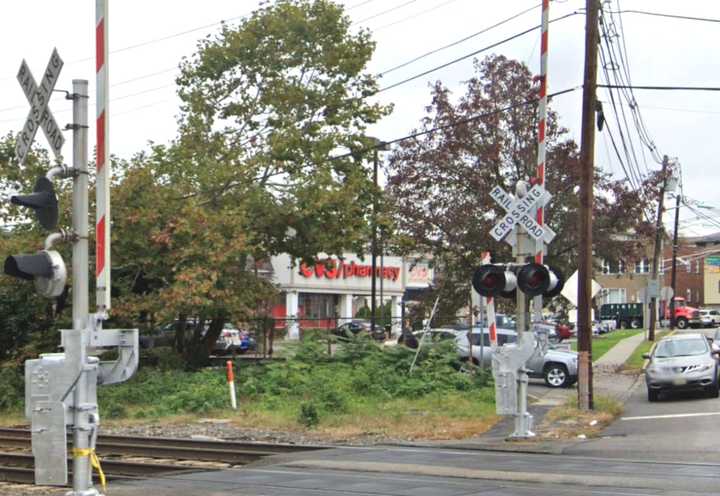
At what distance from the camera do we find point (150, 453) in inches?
606

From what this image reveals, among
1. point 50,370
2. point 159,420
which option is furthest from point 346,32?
point 50,370

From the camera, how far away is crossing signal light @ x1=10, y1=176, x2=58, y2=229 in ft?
26.3

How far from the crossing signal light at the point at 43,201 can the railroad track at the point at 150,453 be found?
5937 mm

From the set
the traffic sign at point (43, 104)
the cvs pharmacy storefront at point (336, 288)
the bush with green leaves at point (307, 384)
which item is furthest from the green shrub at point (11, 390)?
the cvs pharmacy storefront at point (336, 288)

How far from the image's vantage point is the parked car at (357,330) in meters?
30.0

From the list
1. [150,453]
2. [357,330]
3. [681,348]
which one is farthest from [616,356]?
[150,453]

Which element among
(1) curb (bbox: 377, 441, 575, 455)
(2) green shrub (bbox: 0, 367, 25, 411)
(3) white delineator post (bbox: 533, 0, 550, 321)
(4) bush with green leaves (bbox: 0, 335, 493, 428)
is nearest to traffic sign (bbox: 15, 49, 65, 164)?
(1) curb (bbox: 377, 441, 575, 455)

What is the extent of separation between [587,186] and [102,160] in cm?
1428

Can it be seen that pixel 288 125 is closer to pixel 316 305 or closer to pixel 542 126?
pixel 542 126

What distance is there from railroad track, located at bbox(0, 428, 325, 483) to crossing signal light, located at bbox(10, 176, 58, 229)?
594 centimetres

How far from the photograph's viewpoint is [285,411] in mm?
21359

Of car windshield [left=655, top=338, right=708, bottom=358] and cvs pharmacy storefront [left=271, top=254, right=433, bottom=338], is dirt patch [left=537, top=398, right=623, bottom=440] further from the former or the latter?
cvs pharmacy storefront [left=271, top=254, right=433, bottom=338]

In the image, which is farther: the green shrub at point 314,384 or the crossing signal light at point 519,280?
the green shrub at point 314,384

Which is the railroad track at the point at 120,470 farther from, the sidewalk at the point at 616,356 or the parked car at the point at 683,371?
the sidewalk at the point at 616,356
